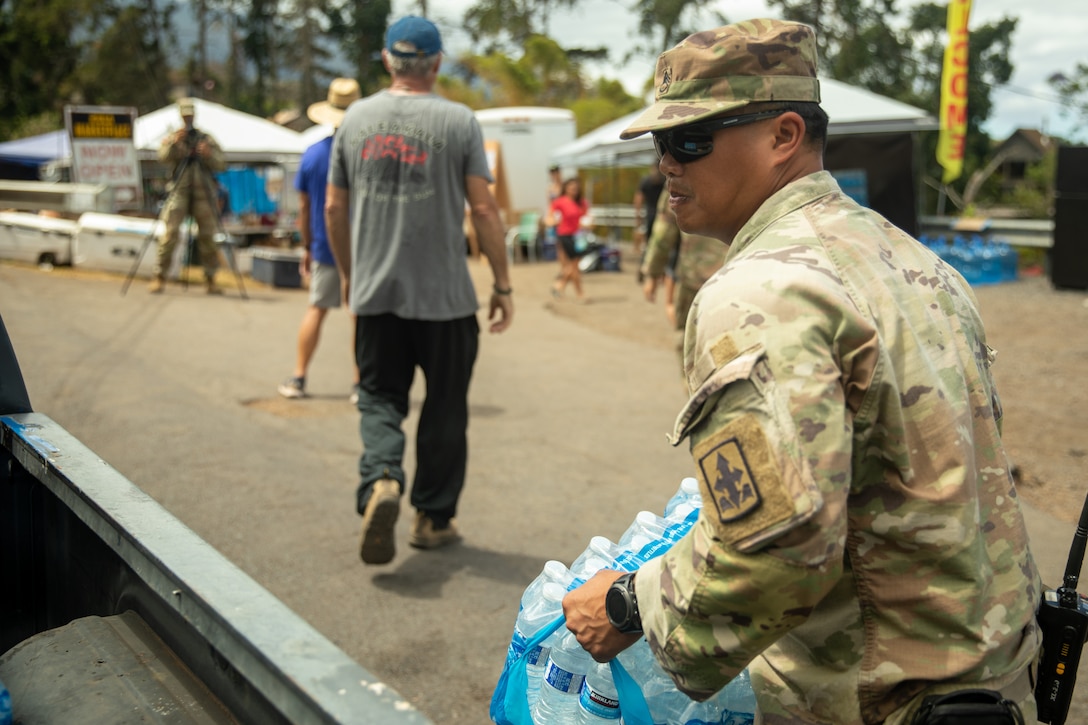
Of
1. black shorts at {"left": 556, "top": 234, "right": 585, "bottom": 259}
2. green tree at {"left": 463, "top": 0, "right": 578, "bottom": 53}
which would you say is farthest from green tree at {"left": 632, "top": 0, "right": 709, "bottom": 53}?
black shorts at {"left": 556, "top": 234, "right": 585, "bottom": 259}

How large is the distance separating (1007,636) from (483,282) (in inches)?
615

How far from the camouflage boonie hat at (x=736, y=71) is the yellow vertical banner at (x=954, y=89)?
1581cm

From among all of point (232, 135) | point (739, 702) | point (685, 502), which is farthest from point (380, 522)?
point (232, 135)

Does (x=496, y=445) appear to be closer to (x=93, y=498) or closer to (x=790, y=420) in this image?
(x=93, y=498)

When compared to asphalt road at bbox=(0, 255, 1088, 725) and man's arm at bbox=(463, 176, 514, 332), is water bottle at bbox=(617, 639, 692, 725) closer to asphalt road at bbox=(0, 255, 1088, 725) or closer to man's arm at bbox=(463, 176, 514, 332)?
asphalt road at bbox=(0, 255, 1088, 725)

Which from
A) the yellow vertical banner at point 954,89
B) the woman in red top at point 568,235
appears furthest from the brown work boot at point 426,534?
the yellow vertical banner at point 954,89

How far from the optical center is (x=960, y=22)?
16.3 meters

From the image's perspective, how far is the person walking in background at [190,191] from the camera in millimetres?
12469

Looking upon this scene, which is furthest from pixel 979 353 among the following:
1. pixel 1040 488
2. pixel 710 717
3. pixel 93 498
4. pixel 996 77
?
pixel 996 77

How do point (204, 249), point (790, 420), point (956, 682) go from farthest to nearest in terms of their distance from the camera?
point (204, 249), point (956, 682), point (790, 420)

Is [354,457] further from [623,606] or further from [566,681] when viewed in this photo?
[623,606]

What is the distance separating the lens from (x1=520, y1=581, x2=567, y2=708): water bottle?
2035 millimetres

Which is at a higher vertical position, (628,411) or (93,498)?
(93,498)

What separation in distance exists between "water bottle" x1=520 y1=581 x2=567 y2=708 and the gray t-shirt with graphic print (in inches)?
101
